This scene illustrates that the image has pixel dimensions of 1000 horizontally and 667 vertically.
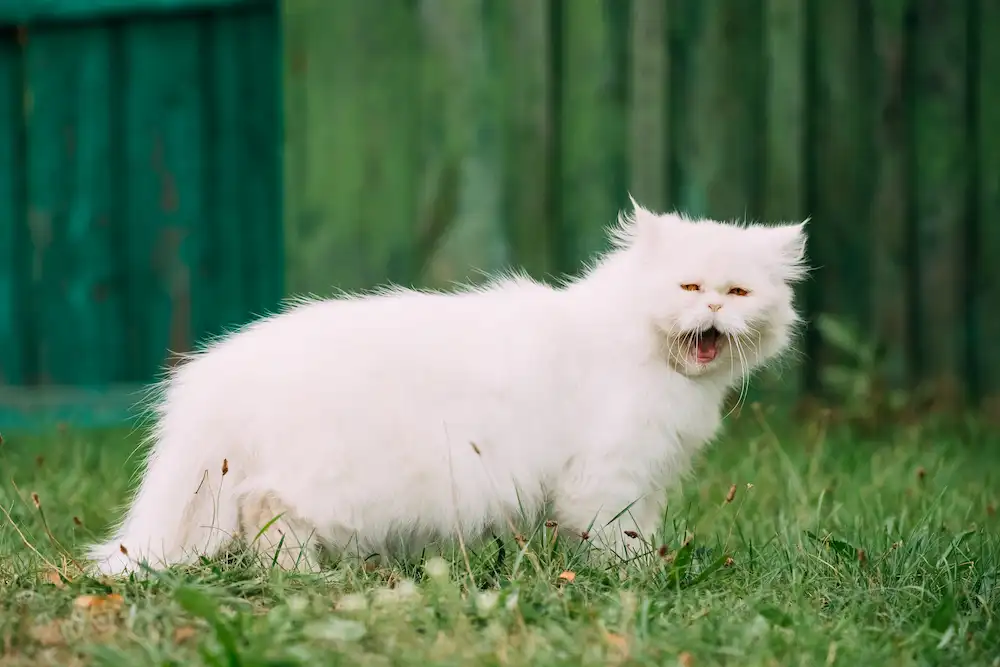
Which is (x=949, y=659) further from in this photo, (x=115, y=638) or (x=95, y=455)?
(x=95, y=455)

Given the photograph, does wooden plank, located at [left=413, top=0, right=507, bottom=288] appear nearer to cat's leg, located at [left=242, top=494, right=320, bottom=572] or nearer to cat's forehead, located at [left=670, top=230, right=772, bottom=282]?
cat's forehead, located at [left=670, top=230, right=772, bottom=282]

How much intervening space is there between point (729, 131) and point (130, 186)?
10.7 ft

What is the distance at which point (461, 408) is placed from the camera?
9.86 feet

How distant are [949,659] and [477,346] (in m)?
1.43

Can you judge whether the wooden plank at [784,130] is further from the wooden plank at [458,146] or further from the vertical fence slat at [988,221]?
the wooden plank at [458,146]

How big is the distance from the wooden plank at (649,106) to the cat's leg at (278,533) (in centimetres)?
296

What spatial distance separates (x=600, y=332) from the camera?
3232 millimetres

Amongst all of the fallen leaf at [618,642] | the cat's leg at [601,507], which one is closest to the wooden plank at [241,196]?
the cat's leg at [601,507]

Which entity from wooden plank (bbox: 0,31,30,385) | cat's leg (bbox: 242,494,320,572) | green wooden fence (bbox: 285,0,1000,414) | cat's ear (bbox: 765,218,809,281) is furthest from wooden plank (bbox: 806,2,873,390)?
wooden plank (bbox: 0,31,30,385)

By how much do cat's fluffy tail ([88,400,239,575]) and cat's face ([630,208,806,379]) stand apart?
4.22 feet

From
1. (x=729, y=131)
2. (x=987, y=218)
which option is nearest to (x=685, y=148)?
(x=729, y=131)

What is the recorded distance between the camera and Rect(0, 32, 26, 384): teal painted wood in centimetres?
621

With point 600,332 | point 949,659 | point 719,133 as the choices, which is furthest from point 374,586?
point 719,133

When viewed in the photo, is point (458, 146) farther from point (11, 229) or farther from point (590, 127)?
point (11, 229)
